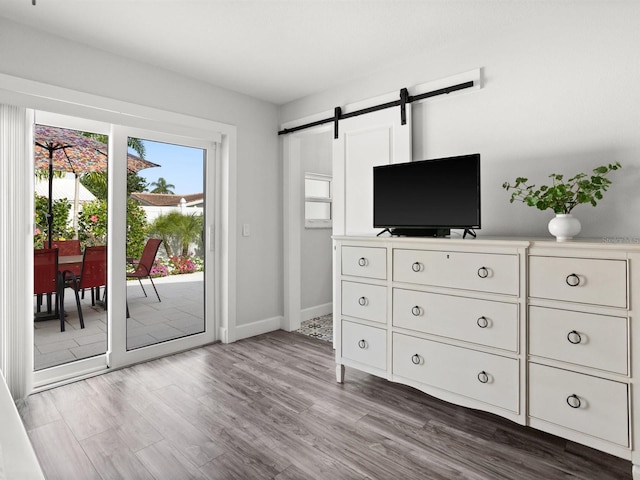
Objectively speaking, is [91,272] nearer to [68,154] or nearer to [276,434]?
[68,154]

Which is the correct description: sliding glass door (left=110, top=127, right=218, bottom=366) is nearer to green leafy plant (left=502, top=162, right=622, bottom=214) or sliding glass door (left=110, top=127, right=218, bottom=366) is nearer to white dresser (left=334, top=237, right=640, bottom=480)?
white dresser (left=334, top=237, right=640, bottom=480)

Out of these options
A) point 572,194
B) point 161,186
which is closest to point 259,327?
point 161,186

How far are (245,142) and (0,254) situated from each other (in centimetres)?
220

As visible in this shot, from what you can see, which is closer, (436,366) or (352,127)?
(436,366)

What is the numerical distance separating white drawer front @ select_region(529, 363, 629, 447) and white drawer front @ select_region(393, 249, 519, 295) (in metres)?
0.45

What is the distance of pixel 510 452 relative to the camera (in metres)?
1.86

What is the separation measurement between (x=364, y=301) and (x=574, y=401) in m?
1.27

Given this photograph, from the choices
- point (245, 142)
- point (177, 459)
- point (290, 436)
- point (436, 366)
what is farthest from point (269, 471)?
point (245, 142)

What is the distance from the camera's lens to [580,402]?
171 cm

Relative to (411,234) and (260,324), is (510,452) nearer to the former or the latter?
(411,234)

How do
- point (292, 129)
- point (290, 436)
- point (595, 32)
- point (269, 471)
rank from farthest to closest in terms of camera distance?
point (292, 129)
point (595, 32)
point (290, 436)
point (269, 471)

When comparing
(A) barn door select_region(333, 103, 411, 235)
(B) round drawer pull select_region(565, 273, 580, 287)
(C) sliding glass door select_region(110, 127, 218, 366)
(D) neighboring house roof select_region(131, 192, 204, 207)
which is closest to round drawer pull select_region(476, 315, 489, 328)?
(B) round drawer pull select_region(565, 273, 580, 287)

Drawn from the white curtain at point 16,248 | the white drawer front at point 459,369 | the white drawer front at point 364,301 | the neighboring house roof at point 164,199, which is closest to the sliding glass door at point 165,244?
the neighboring house roof at point 164,199

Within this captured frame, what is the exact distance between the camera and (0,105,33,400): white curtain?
2354mm
